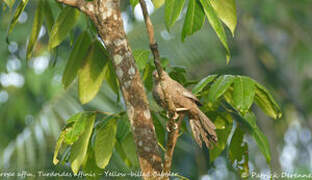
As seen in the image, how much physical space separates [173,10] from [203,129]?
718 mm

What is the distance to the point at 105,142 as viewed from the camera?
7.45 feet

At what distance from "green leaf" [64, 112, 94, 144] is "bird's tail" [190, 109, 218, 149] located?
58 centimetres

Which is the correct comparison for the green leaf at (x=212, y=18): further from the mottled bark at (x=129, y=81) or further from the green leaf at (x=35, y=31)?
the green leaf at (x=35, y=31)

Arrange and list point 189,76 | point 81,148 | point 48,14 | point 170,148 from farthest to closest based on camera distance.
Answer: point 189,76
point 48,14
point 81,148
point 170,148

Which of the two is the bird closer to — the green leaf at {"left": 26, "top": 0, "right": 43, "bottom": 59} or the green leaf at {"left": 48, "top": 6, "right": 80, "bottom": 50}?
the green leaf at {"left": 48, "top": 6, "right": 80, "bottom": 50}

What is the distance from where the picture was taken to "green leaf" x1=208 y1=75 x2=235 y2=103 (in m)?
2.04

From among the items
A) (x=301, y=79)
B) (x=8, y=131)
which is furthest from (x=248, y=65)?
(x=8, y=131)

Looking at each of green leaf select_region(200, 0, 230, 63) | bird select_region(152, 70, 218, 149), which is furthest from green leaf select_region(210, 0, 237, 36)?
bird select_region(152, 70, 218, 149)

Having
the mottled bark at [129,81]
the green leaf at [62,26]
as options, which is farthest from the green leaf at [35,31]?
the mottled bark at [129,81]

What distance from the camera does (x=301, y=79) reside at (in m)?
9.86

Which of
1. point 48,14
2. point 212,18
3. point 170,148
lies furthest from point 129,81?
point 48,14

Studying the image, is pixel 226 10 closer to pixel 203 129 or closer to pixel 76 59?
pixel 203 129

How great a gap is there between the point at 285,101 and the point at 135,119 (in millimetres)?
7855

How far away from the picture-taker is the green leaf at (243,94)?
6.66 feet
